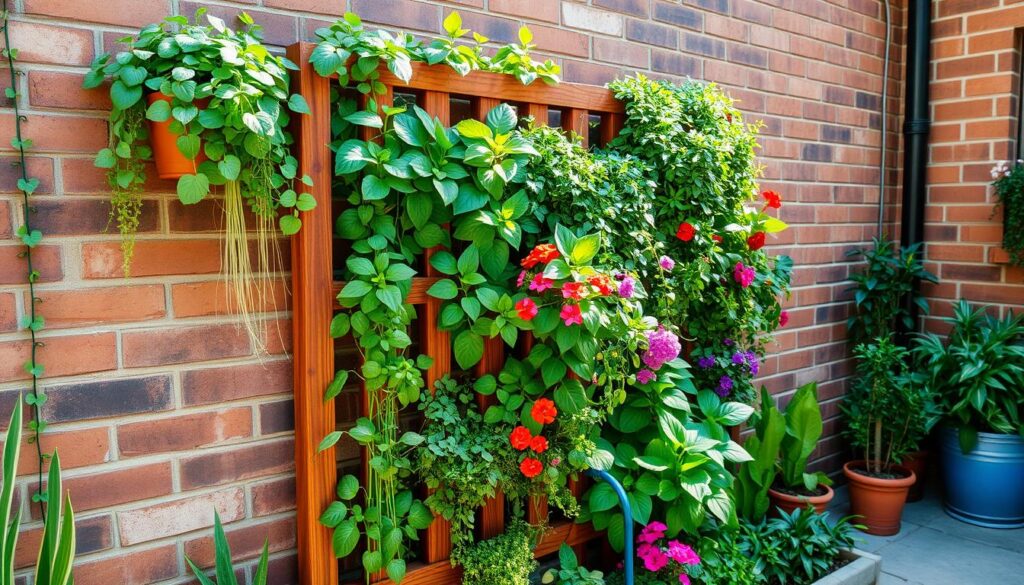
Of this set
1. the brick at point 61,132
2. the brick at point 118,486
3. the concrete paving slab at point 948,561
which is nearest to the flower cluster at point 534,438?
the brick at point 118,486

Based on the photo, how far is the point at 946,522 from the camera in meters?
3.19

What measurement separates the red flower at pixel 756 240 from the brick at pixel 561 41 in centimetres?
78

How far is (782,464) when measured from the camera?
9.48 ft

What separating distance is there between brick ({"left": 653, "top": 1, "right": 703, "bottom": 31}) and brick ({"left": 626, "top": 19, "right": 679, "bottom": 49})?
1.3 inches

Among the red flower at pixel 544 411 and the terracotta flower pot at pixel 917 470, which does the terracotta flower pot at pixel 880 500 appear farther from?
the red flower at pixel 544 411

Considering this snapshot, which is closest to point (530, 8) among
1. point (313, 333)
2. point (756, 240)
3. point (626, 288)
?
point (626, 288)

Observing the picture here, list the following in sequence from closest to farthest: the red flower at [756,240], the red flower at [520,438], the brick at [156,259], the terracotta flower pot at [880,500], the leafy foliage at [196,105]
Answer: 1. the leafy foliage at [196,105]
2. the brick at [156,259]
3. the red flower at [520,438]
4. the red flower at [756,240]
5. the terracotta flower pot at [880,500]

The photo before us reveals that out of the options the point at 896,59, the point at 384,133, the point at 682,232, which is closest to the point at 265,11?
the point at 384,133

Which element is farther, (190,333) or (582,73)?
(582,73)

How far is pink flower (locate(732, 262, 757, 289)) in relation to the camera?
244 centimetres

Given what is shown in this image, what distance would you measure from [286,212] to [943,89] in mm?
3153

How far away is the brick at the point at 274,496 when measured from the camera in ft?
5.91

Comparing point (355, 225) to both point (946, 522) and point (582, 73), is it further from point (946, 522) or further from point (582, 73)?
point (946, 522)

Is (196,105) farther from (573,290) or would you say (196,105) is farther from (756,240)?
(756,240)
